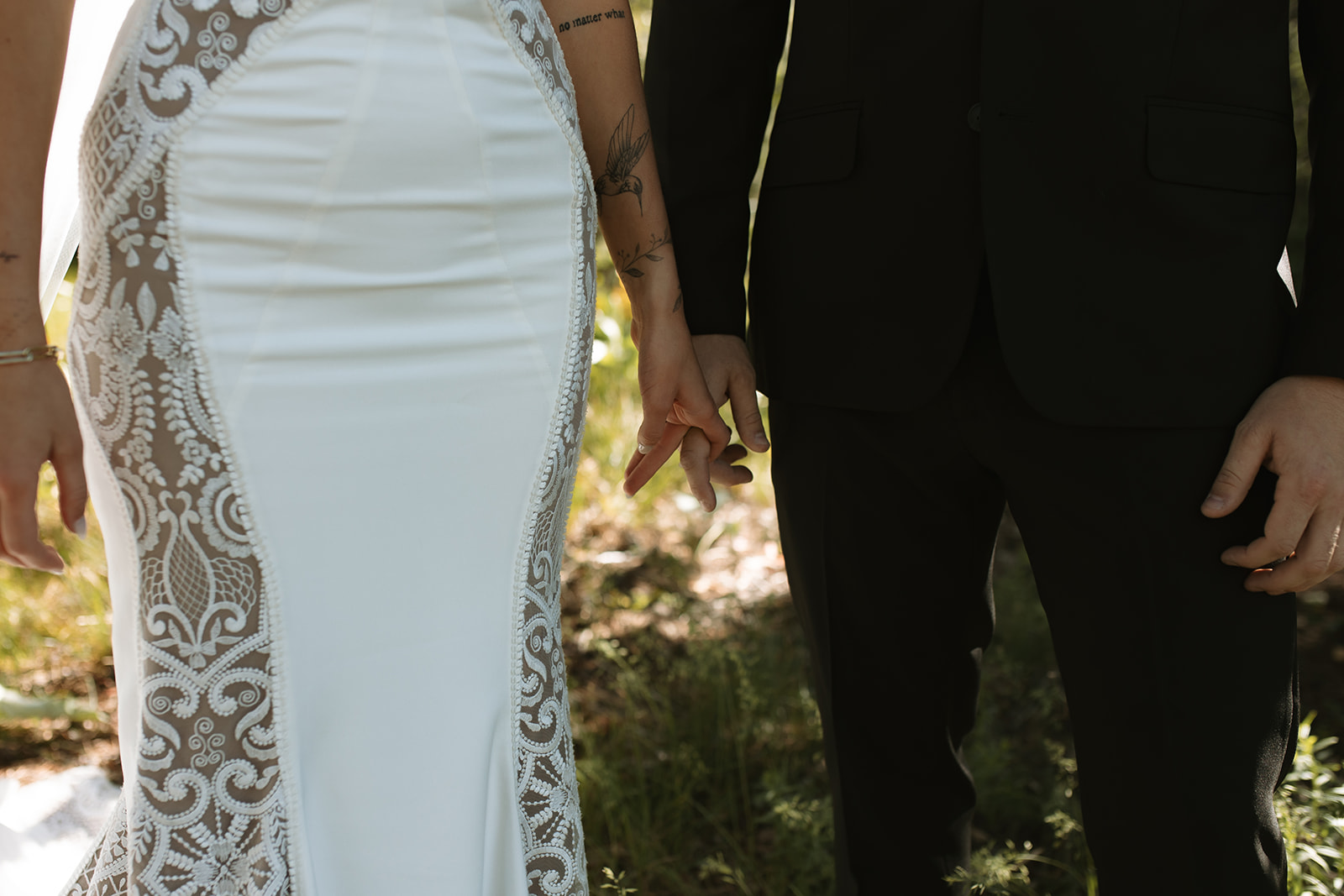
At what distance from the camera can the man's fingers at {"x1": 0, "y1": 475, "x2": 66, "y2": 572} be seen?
1.06 metres

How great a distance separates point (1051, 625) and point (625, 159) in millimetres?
911

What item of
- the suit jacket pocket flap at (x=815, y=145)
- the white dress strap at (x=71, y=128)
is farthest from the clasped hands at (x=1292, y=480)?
the white dress strap at (x=71, y=128)

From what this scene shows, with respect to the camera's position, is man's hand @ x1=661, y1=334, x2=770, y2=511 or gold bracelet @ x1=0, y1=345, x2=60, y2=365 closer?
gold bracelet @ x1=0, y1=345, x2=60, y2=365

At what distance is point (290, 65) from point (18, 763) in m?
2.26

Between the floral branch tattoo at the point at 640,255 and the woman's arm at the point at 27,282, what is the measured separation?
2.53ft

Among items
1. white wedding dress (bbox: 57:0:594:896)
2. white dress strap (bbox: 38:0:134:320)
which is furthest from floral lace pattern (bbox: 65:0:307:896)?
white dress strap (bbox: 38:0:134:320)

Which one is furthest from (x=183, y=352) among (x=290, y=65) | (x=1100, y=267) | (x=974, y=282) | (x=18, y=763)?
(x=18, y=763)

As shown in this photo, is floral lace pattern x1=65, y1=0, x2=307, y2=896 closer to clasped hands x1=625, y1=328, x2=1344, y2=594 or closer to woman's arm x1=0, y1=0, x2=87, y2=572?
woman's arm x1=0, y1=0, x2=87, y2=572

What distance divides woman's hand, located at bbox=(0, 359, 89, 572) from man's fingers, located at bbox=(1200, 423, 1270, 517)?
1.31 meters

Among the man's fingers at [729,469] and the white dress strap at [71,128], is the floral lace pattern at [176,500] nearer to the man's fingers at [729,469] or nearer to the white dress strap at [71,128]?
the white dress strap at [71,128]

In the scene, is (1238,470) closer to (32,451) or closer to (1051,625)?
(1051,625)

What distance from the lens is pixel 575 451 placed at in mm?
1403

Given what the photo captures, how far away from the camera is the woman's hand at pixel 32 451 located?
1052mm

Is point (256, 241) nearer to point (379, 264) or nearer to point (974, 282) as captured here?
point (379, 264)
